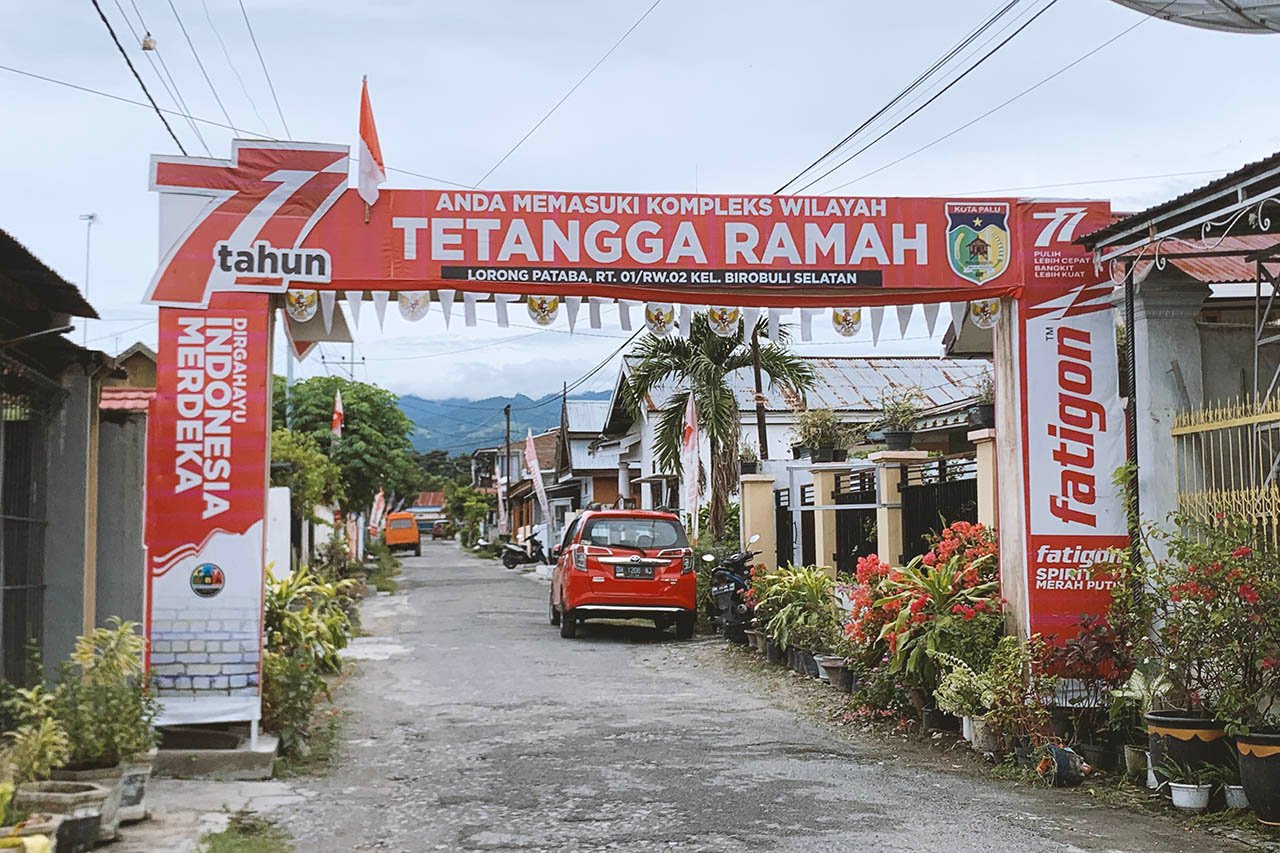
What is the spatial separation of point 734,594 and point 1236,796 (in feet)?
33.7

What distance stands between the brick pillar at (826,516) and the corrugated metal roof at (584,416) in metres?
31.4

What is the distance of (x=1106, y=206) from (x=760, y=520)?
10.2 m

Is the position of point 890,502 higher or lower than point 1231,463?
lower

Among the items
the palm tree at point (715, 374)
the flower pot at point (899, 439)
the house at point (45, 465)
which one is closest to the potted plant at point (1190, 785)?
the house at point (45, 465)

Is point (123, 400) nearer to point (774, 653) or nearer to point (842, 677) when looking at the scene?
point (842, 677)

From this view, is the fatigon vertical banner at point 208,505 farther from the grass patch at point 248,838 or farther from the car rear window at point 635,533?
the car rear window at point 635,533

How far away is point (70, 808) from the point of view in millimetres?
6426

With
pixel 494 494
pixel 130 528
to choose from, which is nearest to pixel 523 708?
pixel 130 528

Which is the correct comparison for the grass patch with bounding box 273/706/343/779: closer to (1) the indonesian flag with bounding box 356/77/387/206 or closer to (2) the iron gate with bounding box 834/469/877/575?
(1) the indonesian flag with bounding box 356/77/387/206

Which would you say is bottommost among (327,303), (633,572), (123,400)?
(633,572)

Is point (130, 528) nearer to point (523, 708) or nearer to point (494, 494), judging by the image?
point (523, 708)

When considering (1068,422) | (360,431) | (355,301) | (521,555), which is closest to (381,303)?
(355,301)

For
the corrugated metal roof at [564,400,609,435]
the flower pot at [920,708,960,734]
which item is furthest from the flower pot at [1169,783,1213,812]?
the corrugated metal roof at [564,400,609,435]

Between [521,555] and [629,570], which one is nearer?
[629,570]
